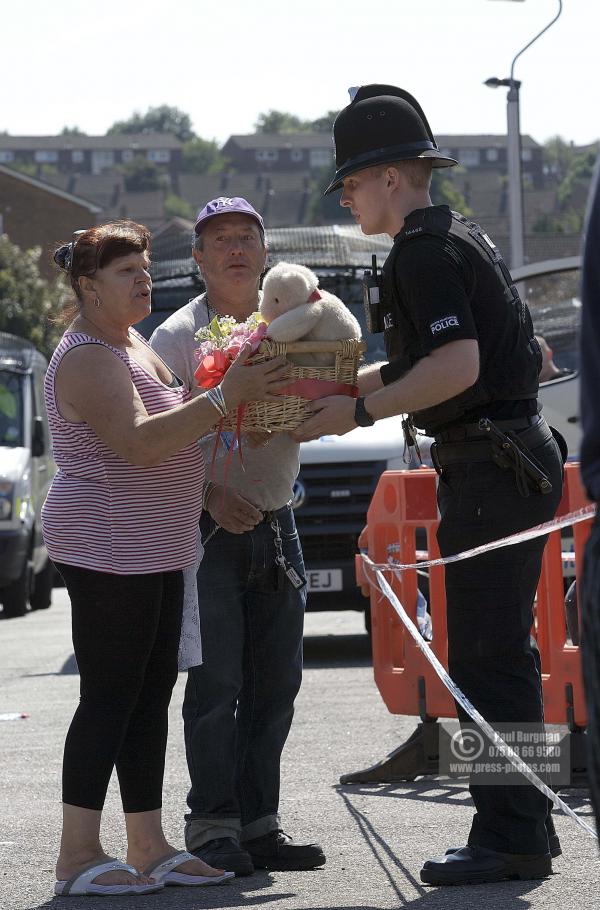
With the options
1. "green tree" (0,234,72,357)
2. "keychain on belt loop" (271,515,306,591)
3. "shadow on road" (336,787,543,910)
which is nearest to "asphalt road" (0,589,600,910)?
"shadow on road" (336,787,543,910)

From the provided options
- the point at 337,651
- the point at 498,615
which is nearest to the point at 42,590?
the point at 337,651

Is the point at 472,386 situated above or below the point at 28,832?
above

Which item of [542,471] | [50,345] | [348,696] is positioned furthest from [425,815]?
[50,345]

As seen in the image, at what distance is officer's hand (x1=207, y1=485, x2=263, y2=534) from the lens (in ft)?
16.2

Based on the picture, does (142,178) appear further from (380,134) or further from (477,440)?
(477,440)

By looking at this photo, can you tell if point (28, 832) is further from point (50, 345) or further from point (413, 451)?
point (50, 345)

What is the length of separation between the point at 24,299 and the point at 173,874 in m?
46.4

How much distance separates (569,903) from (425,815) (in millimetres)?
1328

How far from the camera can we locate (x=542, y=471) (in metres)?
4.55

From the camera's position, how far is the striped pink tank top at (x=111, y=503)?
4594 millimetres

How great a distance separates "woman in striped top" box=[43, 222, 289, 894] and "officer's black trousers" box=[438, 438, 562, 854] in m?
0.69

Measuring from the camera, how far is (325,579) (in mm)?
10398

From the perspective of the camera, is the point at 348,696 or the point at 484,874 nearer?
the point at 484,874

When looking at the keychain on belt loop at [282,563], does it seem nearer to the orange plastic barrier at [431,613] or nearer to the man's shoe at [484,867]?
the man's shoe at [484,867]
